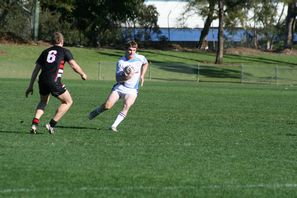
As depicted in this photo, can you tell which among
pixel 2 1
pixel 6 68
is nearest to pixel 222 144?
pixel 6 68

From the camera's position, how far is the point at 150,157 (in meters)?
11.3

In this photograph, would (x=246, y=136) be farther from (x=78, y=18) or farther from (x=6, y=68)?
(x=78, y=18)

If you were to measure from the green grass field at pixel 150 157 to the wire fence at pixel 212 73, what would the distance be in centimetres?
3646

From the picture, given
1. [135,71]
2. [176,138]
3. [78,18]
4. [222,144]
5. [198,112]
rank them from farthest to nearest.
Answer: [78,18], [198,112], [135,71], [176,138], [222,144]

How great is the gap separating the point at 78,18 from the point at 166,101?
152ft

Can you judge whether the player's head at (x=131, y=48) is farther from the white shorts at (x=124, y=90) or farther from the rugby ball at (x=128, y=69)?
the white shorts at (x=124, y=90)

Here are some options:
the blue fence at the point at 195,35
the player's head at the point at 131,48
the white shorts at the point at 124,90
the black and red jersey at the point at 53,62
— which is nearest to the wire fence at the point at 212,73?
the blue fence at the point at 195,35

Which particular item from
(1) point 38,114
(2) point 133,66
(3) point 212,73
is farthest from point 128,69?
(3) point 212,73

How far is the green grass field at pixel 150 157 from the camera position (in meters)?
8.76

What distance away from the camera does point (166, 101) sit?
90.0ft

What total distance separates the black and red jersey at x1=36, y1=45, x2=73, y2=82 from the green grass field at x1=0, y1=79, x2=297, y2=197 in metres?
1.06

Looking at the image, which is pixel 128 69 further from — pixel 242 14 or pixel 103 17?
pixel 242 14

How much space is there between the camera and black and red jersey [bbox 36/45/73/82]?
13727 millimetres

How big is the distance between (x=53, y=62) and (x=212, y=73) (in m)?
46.6
